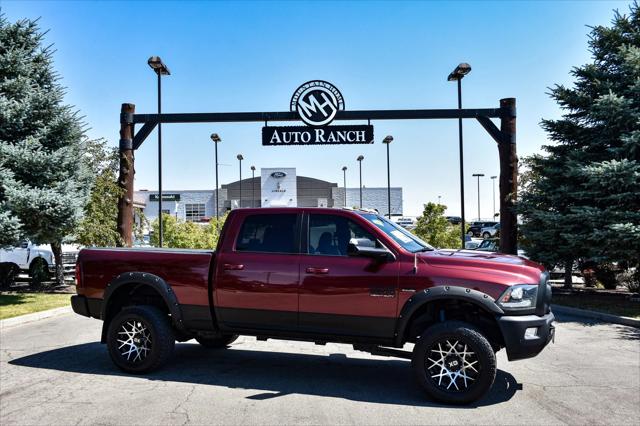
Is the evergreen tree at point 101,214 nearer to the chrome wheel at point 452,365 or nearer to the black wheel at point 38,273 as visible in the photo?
the black wheel at point 38,273

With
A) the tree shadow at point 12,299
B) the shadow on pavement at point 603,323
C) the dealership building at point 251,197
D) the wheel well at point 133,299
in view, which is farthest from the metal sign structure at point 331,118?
the dealership building at point 251,197

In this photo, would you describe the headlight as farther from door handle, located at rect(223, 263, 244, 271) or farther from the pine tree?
the pine tree

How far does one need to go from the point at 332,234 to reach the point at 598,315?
746 cm

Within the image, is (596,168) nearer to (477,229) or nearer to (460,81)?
(460,81)

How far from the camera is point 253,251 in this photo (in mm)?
6176

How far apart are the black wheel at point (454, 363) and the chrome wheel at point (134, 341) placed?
323 cm

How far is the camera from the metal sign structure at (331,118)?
14.6 m

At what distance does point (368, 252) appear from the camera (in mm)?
5516

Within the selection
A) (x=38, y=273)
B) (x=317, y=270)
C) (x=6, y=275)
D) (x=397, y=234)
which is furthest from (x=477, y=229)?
(x=317, y=270)

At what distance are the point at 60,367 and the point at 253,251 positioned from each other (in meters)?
2.99

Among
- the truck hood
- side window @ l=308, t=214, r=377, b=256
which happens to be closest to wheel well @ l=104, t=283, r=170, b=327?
side window @ l=308, t=214, r=377, b=256

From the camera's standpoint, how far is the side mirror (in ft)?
18.1

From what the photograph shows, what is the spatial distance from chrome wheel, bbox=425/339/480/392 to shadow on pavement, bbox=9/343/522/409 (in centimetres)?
24

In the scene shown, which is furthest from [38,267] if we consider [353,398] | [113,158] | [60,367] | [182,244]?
[353,398]
